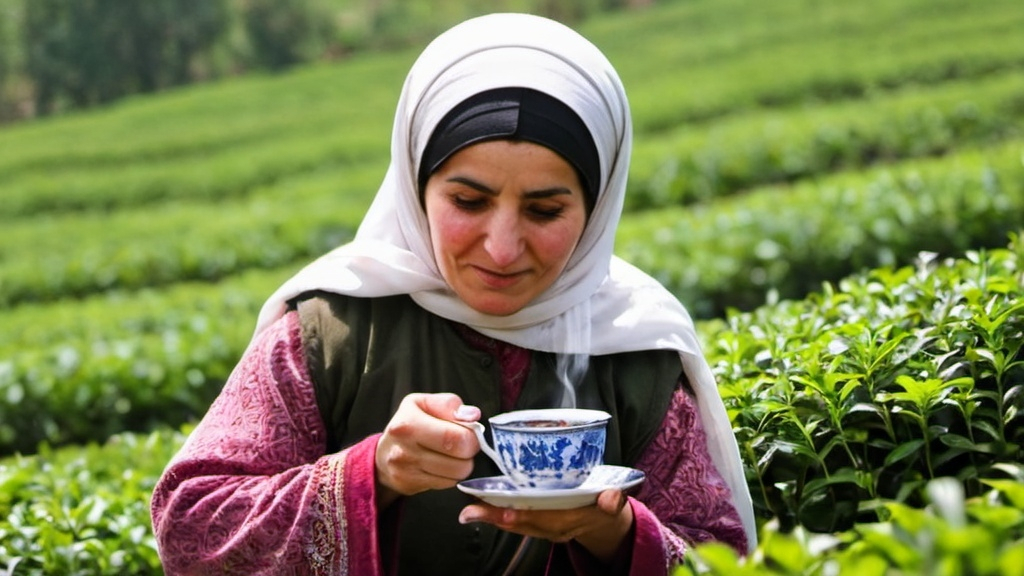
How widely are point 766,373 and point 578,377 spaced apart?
0.46 metres

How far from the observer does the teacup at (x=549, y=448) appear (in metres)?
1.82

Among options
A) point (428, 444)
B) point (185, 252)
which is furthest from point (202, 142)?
point (428, 444)

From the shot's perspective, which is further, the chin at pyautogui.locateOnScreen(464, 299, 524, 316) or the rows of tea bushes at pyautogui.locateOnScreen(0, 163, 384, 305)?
the rows of tea bushes at pyautogui.locateOnScreen(0, 163, 384, 305)

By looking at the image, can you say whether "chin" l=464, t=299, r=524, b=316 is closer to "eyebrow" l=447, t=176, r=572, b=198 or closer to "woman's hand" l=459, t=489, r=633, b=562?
"eyebrow" l=447, t=176, r=572, b=198

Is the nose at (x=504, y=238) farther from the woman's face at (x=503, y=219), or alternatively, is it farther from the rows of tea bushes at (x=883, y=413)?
the rows of tea bushes at (x=883, y=413)

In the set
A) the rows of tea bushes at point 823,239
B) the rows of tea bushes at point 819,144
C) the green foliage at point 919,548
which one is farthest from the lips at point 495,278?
the rows of tea bushes at point 819,144

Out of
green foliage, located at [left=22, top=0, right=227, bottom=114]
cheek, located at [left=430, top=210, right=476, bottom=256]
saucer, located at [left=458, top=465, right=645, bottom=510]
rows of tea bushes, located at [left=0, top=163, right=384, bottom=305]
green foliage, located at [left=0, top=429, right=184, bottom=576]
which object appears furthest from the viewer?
Answer: green foliage, located at [left=22, top=0, right=227, bottom=114]

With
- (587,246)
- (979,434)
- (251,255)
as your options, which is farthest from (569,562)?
(251,255)

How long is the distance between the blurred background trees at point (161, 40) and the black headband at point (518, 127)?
35.1 m

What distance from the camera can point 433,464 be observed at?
71.9 inches

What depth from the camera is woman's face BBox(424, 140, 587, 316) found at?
2.04 m

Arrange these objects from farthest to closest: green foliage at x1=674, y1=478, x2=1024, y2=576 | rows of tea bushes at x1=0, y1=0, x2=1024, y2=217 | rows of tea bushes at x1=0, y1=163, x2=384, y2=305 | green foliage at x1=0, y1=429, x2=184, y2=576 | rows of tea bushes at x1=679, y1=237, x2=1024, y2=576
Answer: rows of tea bushes at x1=0, y1=0, x2=1024, y2=217 → rows of tea bushes at x1=0, y1=163, x2=384, y2=305 → green foliage at x1=0, y1=429, x2=184, y2=576 → rows of tea bushes at x1=679, y1=237, x2=1024, y2=576 → green foliage at x1=674, y1=478, x2=1024, y2=576

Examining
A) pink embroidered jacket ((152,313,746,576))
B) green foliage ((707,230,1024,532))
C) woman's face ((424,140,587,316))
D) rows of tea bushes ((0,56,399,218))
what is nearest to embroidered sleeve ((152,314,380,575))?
pink embroidered jacket ((152,313,746,576))

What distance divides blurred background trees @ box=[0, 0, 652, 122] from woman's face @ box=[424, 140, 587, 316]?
35.2 meters
